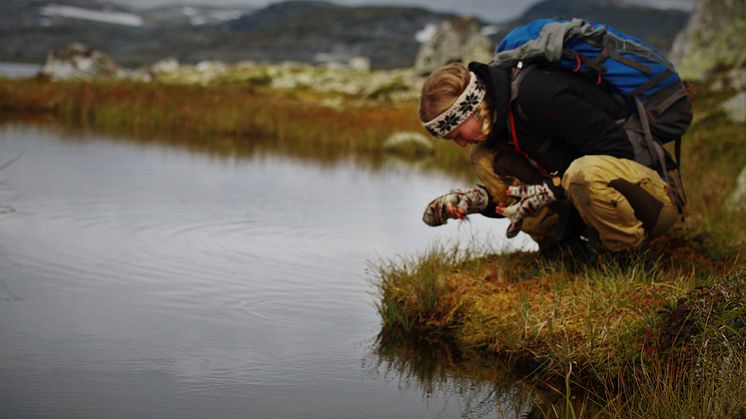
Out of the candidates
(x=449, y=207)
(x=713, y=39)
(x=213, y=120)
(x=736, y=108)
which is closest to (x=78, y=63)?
(x=213, y=120)

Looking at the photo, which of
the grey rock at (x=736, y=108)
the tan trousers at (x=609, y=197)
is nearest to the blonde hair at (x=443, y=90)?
the tan trousers at (x=609, y=197)

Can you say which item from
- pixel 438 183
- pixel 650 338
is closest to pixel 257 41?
pixel 438 183

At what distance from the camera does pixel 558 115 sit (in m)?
4.46

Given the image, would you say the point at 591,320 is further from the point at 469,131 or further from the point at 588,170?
the point at 469,131

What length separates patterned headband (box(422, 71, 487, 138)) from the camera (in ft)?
14.4

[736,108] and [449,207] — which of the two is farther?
[736,108]

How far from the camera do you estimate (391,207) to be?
9.06 metres

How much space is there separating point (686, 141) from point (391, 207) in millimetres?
3883

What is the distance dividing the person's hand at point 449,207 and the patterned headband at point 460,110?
403 millimetres

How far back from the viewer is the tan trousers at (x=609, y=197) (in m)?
4.56

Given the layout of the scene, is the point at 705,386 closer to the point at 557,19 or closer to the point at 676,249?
the point at 557,19

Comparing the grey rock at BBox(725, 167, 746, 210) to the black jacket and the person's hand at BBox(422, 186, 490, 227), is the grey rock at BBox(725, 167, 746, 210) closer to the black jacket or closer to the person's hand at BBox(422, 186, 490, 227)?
the black jacket

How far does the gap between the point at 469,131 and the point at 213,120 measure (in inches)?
→ 519

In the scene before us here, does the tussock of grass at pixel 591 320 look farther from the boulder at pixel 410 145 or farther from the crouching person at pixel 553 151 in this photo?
the boulder at pixel 410 145
